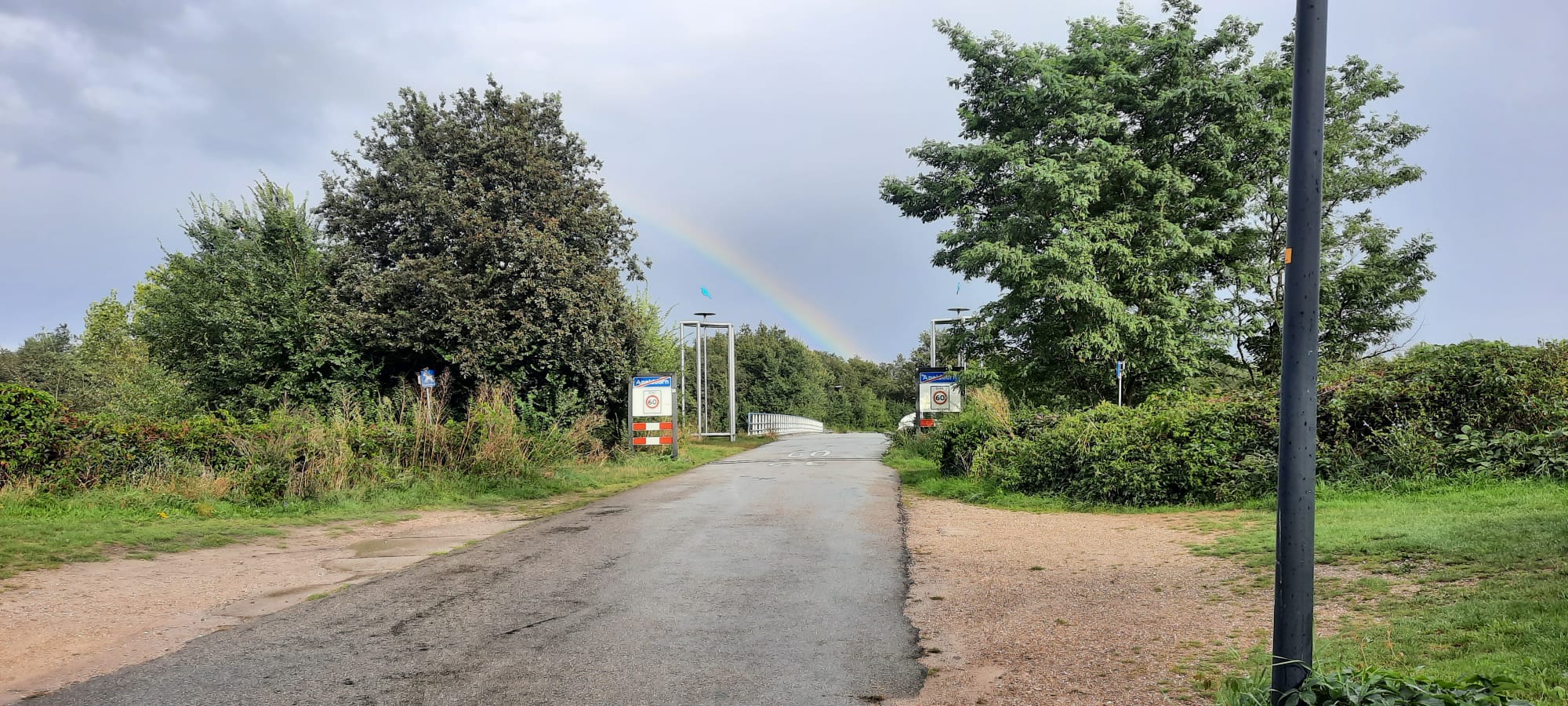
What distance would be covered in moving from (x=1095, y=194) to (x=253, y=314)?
76.2ft

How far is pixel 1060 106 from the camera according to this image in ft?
72.2

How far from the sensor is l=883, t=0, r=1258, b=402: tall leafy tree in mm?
20359

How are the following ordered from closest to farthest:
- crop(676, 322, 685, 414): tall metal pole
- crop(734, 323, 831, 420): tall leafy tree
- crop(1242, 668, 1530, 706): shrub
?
crop(1242, 668, 1530, 706): shrub < crop(676, 322, 685, 414): tall metal pole < crop(734, 323, 831, 420): tall leafy tree

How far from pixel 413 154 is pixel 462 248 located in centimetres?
412

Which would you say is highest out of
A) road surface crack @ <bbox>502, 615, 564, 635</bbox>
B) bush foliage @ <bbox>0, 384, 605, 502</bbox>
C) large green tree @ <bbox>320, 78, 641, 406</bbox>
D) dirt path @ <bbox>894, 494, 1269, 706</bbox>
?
large green tree @ <bbox>320, 78, 641, 406</bbox>

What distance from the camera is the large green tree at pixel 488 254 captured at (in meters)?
23.8

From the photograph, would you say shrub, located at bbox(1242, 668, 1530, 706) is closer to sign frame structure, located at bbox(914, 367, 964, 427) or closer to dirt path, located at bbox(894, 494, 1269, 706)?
dirt path, located at bbox(894, 494, 1269, 706)

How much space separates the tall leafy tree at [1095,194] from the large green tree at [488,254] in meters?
8.95

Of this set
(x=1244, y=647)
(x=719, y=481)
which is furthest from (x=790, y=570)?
(x=719, y=481)

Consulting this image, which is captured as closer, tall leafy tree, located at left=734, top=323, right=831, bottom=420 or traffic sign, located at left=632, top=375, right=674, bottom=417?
traffic sign, located at left=632, top=375, right=674, bottom=417

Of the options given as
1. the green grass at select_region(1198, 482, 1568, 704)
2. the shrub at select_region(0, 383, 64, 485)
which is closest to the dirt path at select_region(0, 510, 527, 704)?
the shrub at select_region(0, 383, 64, 485)

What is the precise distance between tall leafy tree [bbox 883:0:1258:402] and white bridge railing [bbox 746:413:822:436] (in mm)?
32719

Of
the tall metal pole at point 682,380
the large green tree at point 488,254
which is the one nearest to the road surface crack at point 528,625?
Result: the large green tree at point 488,254

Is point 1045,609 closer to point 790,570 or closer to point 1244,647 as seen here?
point 1244,647
